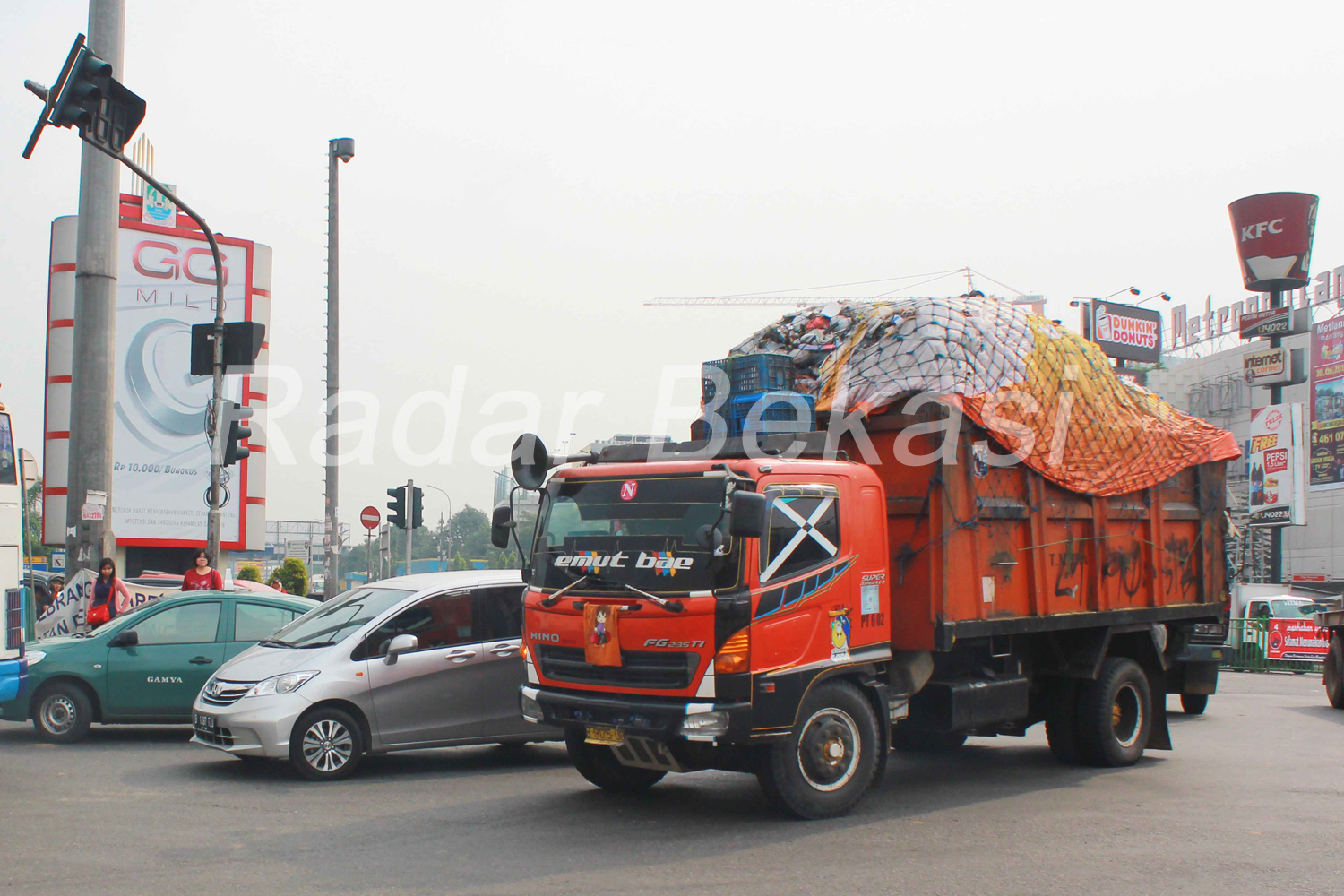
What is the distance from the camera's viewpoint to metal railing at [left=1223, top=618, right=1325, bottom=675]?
24.0 metres

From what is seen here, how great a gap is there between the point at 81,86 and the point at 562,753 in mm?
7939

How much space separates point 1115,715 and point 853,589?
3.72m

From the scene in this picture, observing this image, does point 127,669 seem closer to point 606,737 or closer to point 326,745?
point 326,745

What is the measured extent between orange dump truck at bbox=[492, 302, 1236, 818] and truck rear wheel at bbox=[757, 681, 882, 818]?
1 centimetres

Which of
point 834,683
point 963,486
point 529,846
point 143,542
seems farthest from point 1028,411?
point 143,542

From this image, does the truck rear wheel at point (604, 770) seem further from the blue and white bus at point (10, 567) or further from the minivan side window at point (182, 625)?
the minivan side window at point (182, 625)

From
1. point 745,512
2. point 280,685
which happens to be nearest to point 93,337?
point 280,685

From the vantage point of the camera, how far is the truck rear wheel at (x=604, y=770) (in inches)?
350

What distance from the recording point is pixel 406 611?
32.7 ft

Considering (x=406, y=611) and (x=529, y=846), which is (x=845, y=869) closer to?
(x=529, y=846)

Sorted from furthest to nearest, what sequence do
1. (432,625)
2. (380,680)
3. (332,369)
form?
(332,369) → (432,625) → (380,680)

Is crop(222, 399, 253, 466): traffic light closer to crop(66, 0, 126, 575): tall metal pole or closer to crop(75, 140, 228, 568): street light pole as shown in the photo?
crop(75, 140, 228, 568): street light pole

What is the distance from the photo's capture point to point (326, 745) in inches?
371

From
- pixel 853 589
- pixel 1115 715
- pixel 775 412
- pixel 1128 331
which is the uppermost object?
pixel 1128 331
